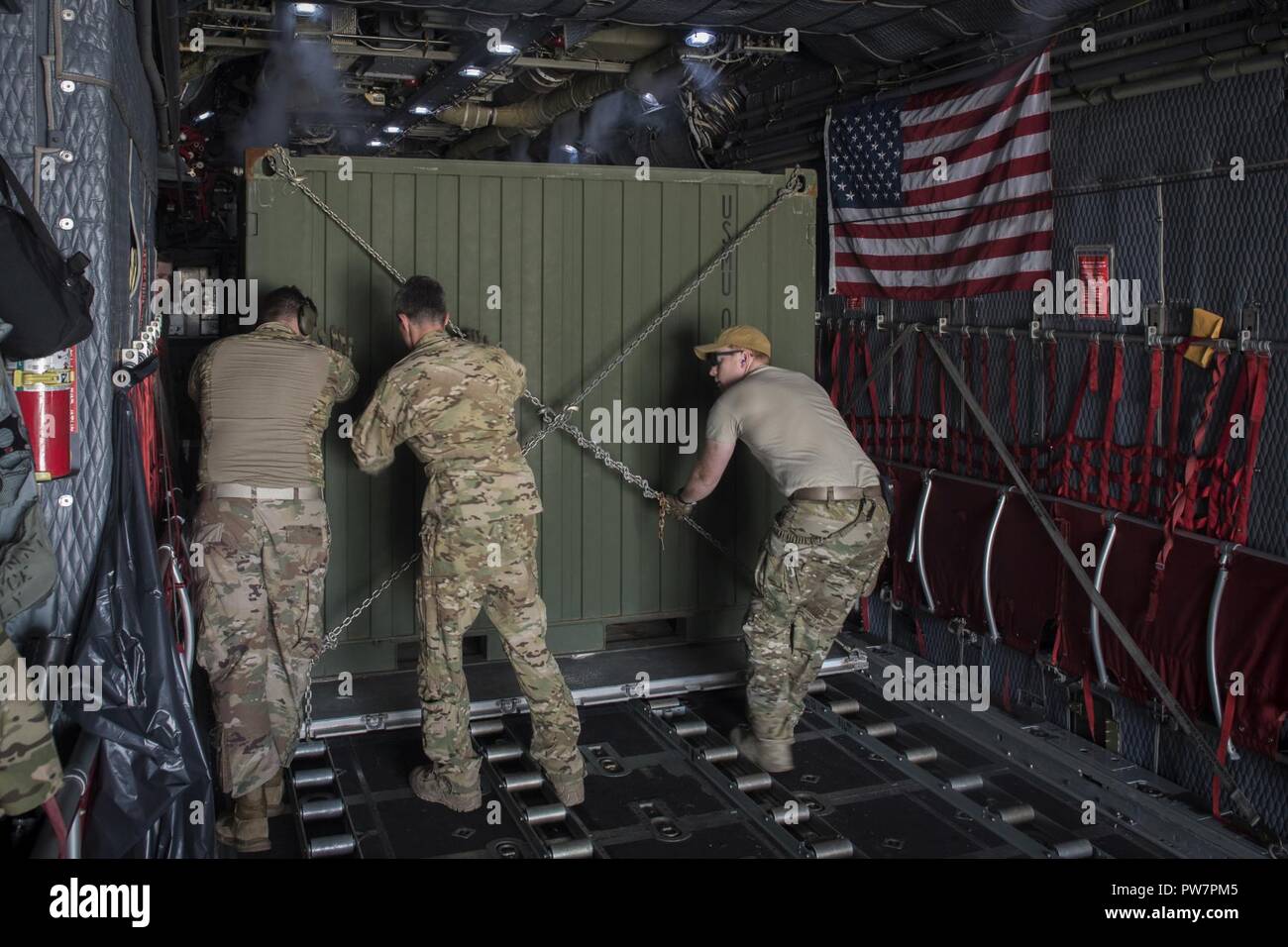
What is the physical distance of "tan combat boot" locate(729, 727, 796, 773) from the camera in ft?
20.6

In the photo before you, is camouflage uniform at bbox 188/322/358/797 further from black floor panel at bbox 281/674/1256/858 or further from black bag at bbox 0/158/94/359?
black bag at bbox 0/158/94/359

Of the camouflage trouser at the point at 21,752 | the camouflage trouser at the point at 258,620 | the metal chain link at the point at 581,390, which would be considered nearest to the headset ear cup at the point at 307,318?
the metal chain link at the point at 581,390

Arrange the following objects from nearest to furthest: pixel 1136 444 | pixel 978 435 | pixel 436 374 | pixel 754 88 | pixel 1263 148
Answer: pixel 436 374
pixel 1263 148
pixel 1136 444
pixel 978 435
pixel 754 88

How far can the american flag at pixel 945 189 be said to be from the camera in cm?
739

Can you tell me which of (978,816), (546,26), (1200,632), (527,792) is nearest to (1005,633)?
(1200,632)

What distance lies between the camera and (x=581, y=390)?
7.35m

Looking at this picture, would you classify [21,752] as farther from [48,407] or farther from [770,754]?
[770,754]

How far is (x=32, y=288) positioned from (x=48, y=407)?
65 centimetres

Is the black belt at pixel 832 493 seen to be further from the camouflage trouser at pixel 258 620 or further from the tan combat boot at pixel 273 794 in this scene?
the tan combat boot at pixel 273 794

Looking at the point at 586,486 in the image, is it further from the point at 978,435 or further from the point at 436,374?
the point at 978,435

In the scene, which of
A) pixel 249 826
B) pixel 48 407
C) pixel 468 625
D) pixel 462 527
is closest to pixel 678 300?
pixel 462 527

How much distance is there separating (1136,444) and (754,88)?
519 cm

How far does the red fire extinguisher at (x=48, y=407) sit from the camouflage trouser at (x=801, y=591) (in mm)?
3509

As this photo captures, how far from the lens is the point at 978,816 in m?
5.68
